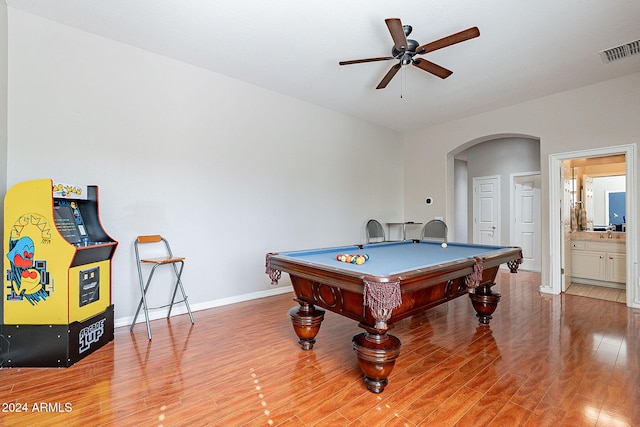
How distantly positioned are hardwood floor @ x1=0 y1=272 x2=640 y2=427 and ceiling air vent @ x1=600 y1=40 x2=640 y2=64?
307 centimetres

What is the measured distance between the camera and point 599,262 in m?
5.01

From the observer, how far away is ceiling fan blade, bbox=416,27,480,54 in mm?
2352

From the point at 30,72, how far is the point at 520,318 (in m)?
5.73

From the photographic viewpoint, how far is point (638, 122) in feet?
13.0

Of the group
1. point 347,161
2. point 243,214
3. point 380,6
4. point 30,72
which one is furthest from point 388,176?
point 30,72

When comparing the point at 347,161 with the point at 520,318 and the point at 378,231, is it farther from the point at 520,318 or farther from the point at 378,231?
the point at 520,318

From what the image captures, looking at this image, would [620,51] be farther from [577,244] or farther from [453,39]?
[577,244]

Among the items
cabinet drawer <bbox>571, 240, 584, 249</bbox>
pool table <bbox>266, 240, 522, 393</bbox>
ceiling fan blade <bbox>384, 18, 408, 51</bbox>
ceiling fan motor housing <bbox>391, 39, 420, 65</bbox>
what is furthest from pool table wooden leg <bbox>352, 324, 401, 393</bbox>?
cabinet drawer <bbox>571, 240, 584, 249</bbox>

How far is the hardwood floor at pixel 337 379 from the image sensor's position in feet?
5.89

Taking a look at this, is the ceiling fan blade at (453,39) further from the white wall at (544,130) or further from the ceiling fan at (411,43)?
the white wall at (544,130)

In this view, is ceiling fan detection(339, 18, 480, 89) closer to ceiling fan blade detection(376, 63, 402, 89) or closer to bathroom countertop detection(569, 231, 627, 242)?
ceiling fan blade detection(376, 63, 402, 89)

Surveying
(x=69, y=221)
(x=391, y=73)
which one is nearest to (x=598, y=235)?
(x=391, y=73)

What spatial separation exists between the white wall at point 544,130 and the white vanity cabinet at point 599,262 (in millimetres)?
1051

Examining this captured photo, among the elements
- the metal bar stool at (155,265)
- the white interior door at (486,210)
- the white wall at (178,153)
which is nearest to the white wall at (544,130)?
the white interior door at (486,210)
